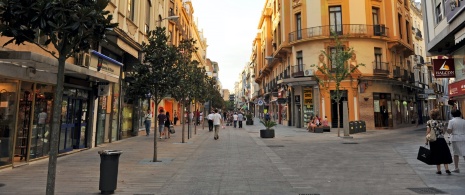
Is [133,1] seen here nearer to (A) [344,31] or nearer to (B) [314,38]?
(B) [314,38]

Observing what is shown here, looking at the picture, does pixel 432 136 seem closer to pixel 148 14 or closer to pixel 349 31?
pixel 148 14

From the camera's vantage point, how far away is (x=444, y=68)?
47.9ft

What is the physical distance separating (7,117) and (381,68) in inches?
1140

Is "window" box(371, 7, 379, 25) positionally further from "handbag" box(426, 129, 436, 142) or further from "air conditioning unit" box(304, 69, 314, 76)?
"handbag" box(426, 129, 436, 142)

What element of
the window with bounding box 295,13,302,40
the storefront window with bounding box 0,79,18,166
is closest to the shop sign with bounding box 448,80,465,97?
the window with bounding box 295,13,302,40

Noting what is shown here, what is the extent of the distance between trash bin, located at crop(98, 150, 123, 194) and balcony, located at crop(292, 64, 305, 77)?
25.4 metres

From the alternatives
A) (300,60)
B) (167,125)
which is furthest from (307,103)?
(167,125)

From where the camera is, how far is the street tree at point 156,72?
32.9 feet

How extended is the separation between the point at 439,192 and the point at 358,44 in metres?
24.4

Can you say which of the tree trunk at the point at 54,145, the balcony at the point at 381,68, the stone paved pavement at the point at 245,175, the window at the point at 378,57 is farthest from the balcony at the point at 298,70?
the tree trunk at the point at 54,145

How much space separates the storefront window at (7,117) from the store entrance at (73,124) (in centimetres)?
269

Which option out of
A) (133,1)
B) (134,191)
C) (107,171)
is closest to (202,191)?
(134,191)

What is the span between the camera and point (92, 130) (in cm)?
1319

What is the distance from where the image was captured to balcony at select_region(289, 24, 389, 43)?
2767 cm
